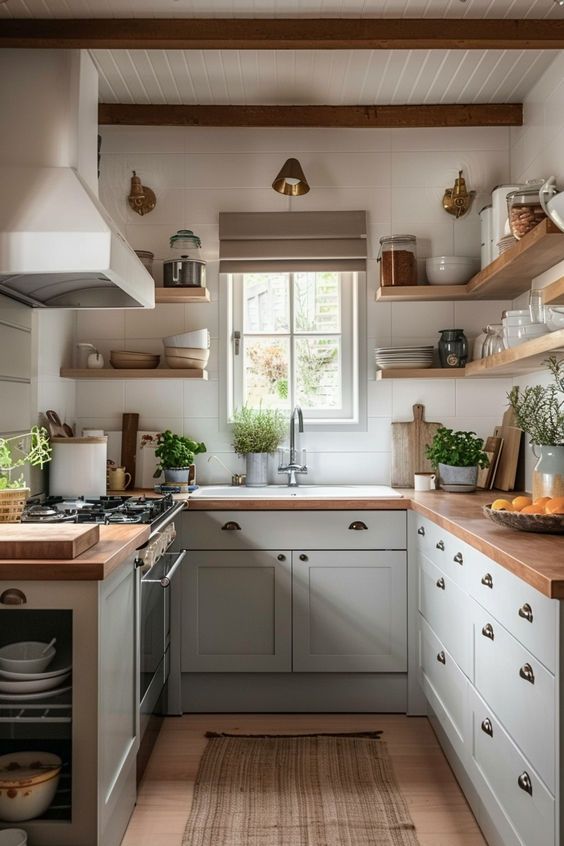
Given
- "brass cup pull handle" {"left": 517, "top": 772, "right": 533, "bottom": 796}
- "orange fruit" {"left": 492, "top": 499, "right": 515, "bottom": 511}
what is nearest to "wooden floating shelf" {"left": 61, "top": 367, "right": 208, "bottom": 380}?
"orange fruit" {"left": 492, "top": 499, "right": 515, "bottom": 511}

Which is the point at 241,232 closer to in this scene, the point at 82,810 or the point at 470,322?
the point at 470,322

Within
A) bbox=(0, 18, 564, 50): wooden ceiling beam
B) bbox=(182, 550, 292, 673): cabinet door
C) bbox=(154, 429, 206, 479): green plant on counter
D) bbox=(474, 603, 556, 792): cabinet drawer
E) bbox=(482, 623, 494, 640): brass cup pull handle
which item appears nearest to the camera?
bbox=(474, 603, 556, 792): cabinet drawer

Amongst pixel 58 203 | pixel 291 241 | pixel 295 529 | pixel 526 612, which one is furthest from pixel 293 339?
pixel 526 612

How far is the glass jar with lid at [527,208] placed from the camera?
2691 mm

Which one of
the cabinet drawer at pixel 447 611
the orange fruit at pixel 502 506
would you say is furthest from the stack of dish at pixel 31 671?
the orange fruit at pixel 502 506

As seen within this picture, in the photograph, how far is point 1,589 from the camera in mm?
1813

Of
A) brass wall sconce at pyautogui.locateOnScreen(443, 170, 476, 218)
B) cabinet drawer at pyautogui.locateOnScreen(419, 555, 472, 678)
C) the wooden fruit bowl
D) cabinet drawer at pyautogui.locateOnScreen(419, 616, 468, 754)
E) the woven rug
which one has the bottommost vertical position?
the woven rug

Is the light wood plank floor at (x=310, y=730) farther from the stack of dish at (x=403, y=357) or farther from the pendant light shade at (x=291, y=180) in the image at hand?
the pendant light shade at (x=291, y=180)

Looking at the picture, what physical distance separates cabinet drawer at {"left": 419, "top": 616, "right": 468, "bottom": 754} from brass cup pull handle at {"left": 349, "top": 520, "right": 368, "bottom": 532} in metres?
0.43

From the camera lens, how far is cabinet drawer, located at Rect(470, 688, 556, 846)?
1.60 meters

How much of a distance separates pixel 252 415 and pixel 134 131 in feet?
5.16

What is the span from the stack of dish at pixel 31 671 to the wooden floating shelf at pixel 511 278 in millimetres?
1720

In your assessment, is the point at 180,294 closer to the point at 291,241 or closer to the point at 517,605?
the point at 291,241

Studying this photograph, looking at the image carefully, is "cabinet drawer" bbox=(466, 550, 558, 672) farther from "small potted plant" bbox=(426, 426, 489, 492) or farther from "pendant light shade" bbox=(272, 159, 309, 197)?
"pendant light shade" bbox=(272, 159, 309, 197)
